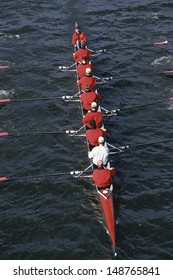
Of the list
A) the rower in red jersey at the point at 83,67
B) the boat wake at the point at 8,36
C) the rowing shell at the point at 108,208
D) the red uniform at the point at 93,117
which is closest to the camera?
the rowing shell at the point at 108,208

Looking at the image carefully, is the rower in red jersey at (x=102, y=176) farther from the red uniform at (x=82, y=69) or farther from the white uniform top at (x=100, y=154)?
the red uniform at (x=82, y=69)

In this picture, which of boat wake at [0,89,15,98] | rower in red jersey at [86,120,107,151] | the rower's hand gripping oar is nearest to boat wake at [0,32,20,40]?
boat wake at [0,89,15,98]

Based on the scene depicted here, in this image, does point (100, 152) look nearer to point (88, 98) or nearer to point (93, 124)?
point (93, 124)

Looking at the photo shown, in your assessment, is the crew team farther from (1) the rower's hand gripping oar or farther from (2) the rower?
(1) the rower's hand gripping oar

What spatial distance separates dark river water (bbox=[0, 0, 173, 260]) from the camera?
18219 millimetres

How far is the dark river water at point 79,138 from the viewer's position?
18219mm

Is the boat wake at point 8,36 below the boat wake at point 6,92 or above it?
above

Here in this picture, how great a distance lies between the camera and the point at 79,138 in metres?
24.0

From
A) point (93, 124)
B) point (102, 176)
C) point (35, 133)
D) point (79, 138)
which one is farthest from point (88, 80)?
point (102, 176)

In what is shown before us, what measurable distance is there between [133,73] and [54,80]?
5.80 metres

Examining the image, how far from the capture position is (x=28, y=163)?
22.5 m

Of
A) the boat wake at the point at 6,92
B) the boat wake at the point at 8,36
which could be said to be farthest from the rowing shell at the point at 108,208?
the boat wake at the point at 8,36

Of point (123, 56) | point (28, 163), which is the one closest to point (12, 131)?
point (28, 163)
